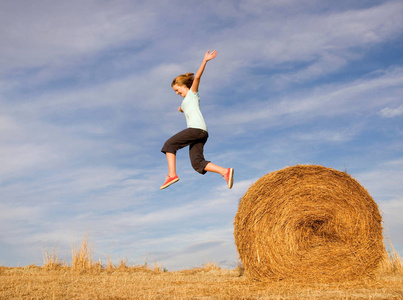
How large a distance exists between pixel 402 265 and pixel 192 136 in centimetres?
615

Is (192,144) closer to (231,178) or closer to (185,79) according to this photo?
(231,178)

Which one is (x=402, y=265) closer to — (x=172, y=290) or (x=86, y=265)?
(x=172, y=290)

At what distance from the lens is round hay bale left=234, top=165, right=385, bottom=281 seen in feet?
22.2

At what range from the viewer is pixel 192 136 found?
5.86 meters

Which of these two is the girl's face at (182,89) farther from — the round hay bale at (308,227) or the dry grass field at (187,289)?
the dry grass field at (187,289)

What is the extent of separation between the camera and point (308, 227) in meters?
7.07

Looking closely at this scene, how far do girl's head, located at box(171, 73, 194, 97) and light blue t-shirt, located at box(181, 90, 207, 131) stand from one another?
22 centimetres

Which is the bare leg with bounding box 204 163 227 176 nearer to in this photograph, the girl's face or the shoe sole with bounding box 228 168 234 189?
the shoe sole with bounding box 228 168 234 189

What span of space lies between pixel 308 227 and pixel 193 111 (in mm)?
3067

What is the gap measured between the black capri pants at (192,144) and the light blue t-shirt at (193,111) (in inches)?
3.2

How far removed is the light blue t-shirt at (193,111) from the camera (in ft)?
19.2

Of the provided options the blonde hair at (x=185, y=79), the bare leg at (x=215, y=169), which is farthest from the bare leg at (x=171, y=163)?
the blonde hair at (x=185, y=79)

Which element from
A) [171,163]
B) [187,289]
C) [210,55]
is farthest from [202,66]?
[187,289]

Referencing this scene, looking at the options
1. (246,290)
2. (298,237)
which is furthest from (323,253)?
(246,290)
